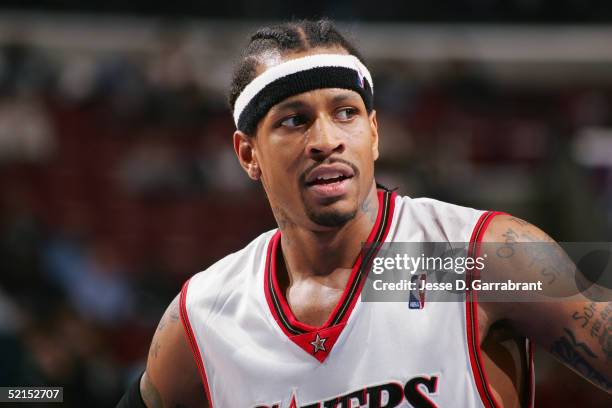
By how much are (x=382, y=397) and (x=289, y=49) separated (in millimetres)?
1075

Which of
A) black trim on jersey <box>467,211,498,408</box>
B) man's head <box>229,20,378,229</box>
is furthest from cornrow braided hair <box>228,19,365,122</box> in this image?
black trim on jersey <box>467,211,498,408</box>

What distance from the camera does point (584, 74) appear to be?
39.0ft

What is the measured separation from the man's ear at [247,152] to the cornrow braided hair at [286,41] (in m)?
0.14

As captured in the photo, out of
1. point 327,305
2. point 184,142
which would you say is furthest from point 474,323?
point 184,142

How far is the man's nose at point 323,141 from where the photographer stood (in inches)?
97.6

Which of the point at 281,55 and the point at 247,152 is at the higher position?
the point at 281,55

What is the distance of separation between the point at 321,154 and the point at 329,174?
6 cm

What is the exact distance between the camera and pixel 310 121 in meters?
2.55

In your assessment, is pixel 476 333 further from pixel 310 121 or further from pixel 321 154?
pixel 310 121

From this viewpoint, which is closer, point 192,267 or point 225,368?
point 225,368

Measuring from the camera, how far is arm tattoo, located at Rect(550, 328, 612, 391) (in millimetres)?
2244

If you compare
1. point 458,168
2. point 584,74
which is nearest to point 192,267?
point 458,168

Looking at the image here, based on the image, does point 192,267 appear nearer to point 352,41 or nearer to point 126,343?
→ point 126,343

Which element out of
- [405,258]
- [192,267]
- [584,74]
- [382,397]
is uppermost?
[584,74]
